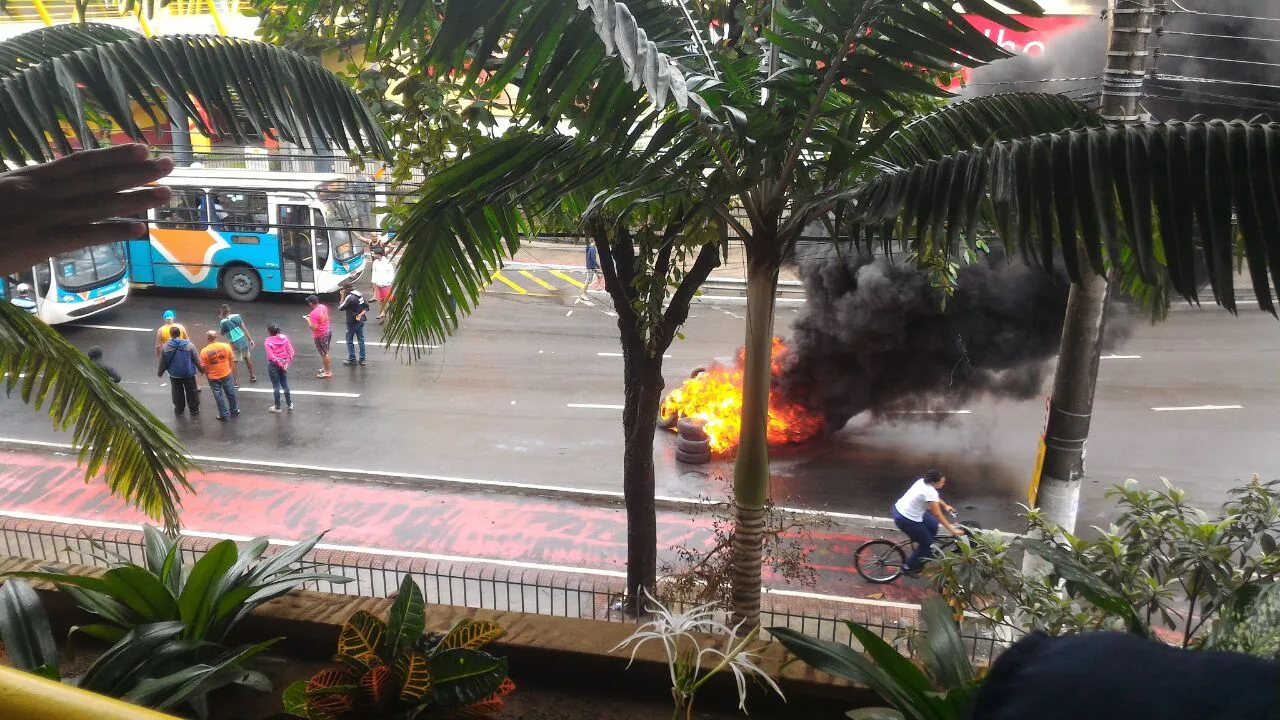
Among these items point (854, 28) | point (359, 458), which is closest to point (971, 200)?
Result: point (854, 28)

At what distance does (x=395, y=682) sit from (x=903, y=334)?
387 inches

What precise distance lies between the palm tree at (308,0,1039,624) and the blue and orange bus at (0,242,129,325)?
587 inches

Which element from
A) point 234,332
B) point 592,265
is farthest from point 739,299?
point 234,332

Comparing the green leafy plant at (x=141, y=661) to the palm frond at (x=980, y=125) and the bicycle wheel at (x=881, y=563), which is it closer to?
the palm frond at (x=980, y=125)

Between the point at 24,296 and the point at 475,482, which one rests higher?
the point at 24,296

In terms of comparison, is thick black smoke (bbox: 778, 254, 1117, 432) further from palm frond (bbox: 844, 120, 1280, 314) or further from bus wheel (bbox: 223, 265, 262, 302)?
bus wheel (bbox: 223, 265, 262, 302)

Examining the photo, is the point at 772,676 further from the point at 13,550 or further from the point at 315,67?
the point at 13,550

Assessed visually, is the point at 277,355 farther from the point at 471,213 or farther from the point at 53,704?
the point at 53,704

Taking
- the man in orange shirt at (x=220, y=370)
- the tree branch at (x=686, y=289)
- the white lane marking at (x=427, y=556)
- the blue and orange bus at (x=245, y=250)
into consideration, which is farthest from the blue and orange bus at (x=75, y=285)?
the tree branch at (x=686, y=289)

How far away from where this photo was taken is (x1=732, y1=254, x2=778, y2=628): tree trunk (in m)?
3.31

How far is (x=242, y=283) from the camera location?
1889cm

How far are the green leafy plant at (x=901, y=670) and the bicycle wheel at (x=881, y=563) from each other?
223 inches

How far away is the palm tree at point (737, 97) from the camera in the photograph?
8.64 feet

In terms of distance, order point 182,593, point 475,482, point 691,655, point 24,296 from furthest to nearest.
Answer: point 24,296 < point 475,482 < point 182,593 < point 691,655
